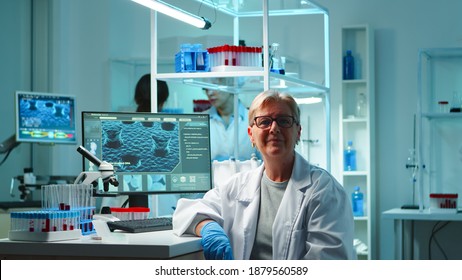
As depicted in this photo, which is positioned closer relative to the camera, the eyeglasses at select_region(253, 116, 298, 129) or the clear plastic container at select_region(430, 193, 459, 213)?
the eyeglasses at select_region(253, 116, 298, 129)

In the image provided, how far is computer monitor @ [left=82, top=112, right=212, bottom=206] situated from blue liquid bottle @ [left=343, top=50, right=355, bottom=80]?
129 inches

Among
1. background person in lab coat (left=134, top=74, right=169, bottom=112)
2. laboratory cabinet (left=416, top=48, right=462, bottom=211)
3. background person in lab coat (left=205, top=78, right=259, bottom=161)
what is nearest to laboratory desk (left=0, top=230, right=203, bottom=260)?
background person in lab coat (left=205, top=78, right=259, bottom=161)

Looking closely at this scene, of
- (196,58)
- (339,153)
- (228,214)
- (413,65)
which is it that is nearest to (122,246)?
(228,214)

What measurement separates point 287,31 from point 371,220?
6.01ft

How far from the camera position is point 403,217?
542 cm

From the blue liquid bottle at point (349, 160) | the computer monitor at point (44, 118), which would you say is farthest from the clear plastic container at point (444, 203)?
the computer monitor at point (44, 118)

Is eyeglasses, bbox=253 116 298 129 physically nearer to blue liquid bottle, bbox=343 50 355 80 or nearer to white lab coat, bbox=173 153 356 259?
white lab coat, bbox=173 153 356 259

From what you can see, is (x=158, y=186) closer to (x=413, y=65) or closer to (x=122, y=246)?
(x=122, y=246)

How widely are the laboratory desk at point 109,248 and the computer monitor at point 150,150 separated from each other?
0.64m

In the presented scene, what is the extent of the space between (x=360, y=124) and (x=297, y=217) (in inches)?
162

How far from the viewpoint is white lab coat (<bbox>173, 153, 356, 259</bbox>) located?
2629 mm

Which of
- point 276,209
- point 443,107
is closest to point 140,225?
point 276,209

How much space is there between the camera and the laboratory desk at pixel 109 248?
252 cm

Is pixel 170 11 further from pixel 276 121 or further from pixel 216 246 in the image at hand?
pixel 216 246
